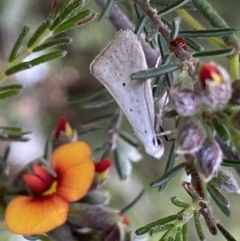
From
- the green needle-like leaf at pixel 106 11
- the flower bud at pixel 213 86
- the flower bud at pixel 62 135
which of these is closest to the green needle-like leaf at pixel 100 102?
the flower bud at pixel 62 135

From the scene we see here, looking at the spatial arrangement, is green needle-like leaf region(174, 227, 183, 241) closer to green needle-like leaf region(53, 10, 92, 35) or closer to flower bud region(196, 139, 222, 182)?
flower bud region(196, 139, 222, 182)

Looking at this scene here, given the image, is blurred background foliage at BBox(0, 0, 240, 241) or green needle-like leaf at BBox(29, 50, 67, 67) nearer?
green needle-like leaf at BBox(29, 50, 67, 67)

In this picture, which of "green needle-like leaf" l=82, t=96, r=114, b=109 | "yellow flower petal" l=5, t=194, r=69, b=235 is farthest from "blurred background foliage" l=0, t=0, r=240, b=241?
A: "yellow flower petal" l=5, t=194, r=69, b=235

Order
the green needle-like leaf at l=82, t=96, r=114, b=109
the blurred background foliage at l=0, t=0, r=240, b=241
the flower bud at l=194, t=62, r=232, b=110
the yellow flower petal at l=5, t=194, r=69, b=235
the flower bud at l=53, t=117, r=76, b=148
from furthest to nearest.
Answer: the blurred background foliage at l=0, t=0, r=240, b=241 → the green needle-like leaf at l=82, t=96, r=114, b=109 → the flower bud at l=53, t=117, r=76, b=148 → the yellow flower petal at l=5, t=194, r=69, b=235 → the flower bud at l=194, t=62, r=232, b=110

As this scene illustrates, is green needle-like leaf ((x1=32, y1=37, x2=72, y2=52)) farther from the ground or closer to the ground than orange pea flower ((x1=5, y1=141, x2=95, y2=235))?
farther from the ground

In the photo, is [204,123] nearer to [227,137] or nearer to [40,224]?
[227,137]

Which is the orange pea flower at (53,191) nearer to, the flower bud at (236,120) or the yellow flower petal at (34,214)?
the yellow flower petal at (34,214)

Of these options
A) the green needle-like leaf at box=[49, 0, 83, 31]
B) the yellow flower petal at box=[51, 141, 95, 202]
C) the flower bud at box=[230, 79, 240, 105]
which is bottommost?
the yellow flower petal at box=[51, 141, 95, 202]

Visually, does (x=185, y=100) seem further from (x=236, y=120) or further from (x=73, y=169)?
(x=73, y=169)
